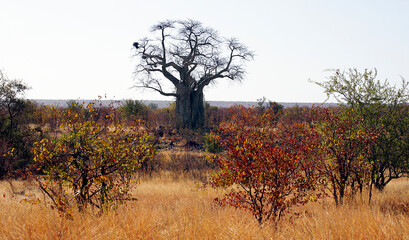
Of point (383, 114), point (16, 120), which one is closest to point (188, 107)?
point (16, 120)

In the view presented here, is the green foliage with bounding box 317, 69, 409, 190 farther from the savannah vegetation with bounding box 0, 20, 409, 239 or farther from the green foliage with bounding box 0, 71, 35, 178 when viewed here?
the green foliage with bounding box 0, 71, 35, 178

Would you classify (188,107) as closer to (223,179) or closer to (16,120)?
(16,120)

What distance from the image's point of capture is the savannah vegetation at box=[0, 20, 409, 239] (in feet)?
19.7

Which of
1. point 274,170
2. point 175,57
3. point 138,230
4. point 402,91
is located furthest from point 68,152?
point 175,57

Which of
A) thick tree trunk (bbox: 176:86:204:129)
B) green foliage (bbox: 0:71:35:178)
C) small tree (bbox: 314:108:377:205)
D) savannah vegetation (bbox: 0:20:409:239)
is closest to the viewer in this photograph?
savannah vegetation (bbox: 0:20:409:239)

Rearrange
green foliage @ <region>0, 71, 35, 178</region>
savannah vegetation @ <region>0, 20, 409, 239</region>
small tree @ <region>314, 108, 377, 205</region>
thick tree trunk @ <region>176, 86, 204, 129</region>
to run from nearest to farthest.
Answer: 1. savannah vegetation @ <region>0, 20, 409, 239</region>
2. small tree @ <region>314, 108, 377, 205</region>
3. green foliage @ <region>0, 71, 35, 178</region>
4. thick tree trunk @ <region>176, 86, 204, 129</region>

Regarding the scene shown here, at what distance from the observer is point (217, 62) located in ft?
98.8

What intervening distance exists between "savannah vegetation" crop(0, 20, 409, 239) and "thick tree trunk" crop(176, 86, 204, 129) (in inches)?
332

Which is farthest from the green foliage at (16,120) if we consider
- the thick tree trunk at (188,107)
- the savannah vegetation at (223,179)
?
the thick tree trunk at (188,107)

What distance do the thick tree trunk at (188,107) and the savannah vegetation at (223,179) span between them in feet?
27.7

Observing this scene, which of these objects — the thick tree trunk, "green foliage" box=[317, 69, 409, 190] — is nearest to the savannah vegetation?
"green foliage" box=[317, 69, 409, 190]

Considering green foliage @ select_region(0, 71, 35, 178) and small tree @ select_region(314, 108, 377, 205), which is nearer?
small tree @ select_region(314, 108, 377, 205)

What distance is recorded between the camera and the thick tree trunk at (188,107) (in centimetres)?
3006

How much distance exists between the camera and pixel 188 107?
99.0ft
